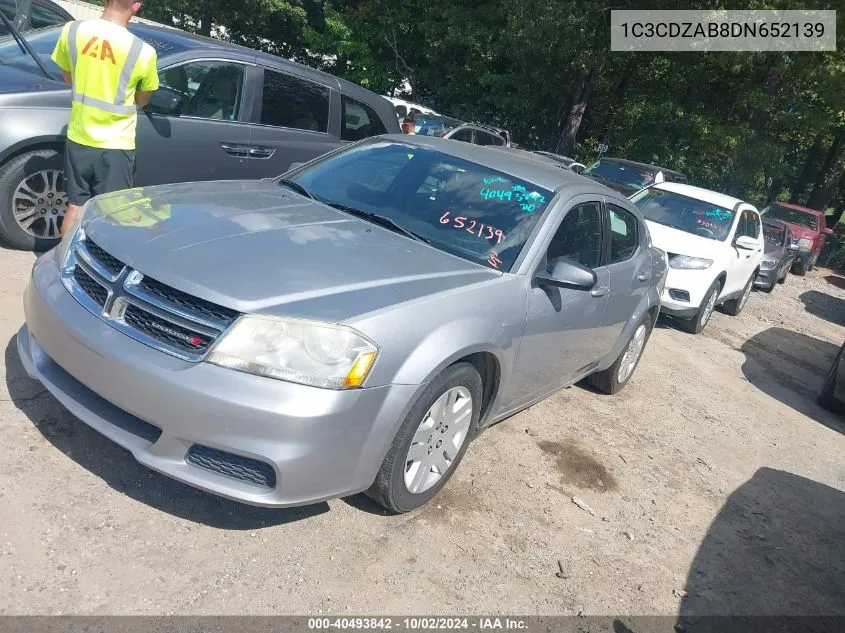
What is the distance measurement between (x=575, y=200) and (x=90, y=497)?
297 cm

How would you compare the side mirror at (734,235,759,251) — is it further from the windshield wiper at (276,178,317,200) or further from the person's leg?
the person's leg

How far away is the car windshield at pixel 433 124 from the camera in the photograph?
13328 mm

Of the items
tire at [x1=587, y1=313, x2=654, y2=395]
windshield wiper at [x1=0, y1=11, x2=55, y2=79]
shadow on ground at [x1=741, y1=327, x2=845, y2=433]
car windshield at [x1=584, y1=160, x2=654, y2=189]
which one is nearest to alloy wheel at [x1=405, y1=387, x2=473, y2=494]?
tire at [x1=587, y1=313, x2=654, y2=395]

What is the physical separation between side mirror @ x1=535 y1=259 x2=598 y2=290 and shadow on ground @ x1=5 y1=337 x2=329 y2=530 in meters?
1.60

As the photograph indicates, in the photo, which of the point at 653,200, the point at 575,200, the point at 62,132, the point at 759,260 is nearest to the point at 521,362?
the point at 575,200

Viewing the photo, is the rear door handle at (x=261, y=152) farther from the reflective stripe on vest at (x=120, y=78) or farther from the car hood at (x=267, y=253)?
the car hood at (x=267, y=253)

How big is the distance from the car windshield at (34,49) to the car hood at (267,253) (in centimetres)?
237

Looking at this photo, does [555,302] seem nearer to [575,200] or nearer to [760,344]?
[575,200]

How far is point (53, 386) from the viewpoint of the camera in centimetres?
309

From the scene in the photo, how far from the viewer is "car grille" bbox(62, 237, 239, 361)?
277 cm

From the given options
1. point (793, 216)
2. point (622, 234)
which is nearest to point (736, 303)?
point (622, 234)

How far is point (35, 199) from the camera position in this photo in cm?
524

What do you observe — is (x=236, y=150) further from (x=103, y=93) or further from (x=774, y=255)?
(x=774, y=255)

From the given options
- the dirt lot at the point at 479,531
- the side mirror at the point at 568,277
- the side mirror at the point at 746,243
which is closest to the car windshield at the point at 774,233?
the side mirror at the point at 746,243
